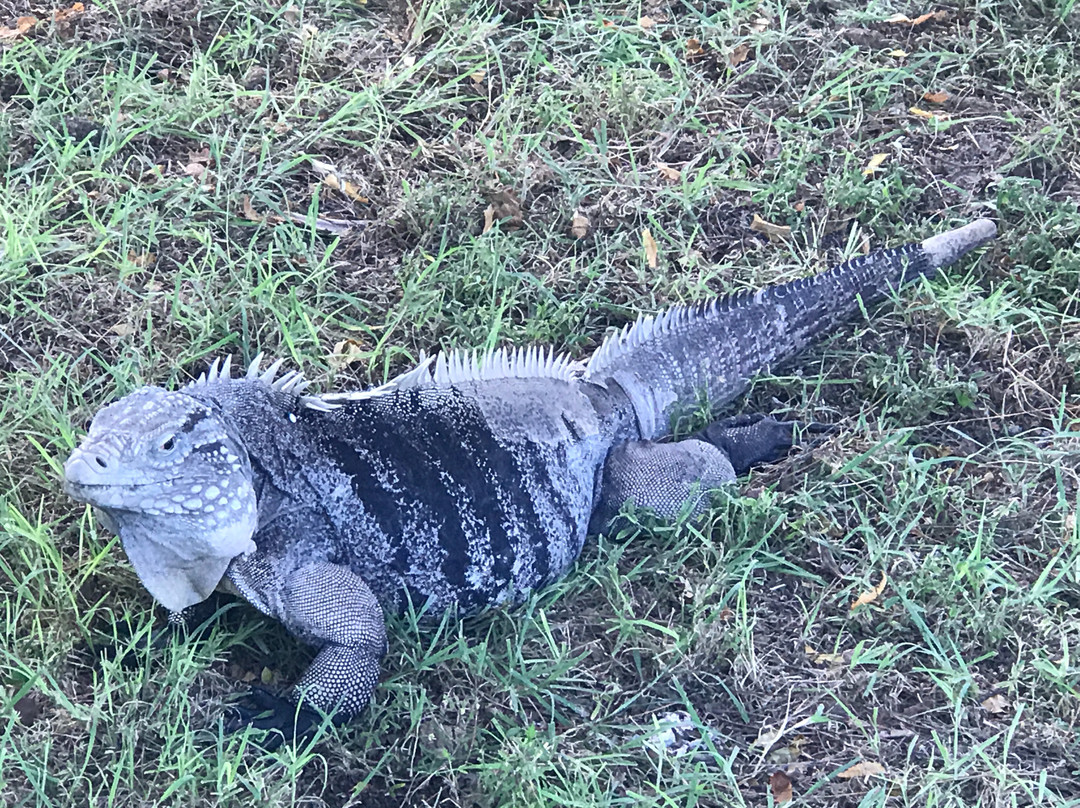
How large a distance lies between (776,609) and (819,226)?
1.79 m

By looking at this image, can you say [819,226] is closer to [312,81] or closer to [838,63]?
[838,63]

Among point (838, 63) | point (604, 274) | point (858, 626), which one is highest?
point (838, 63)

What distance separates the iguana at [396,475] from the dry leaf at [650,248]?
0.54 meters

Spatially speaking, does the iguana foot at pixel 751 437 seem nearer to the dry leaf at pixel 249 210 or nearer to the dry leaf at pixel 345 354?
the dry leaf at pixel 345 354

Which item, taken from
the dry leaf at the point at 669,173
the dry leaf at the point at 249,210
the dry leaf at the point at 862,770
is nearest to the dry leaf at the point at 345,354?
the dry leaf at the point at 249,210

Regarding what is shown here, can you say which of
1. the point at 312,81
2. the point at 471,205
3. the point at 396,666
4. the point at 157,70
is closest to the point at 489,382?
the point at 396,666

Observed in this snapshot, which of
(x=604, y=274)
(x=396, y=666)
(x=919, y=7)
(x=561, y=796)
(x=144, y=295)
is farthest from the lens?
(x=919, y=7)

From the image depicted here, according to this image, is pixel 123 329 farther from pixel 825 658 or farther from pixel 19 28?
pixel 825 658

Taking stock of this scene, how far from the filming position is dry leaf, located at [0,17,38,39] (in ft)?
16.5

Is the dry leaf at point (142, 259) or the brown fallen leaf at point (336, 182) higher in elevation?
the brown fallen leaf at point (336, 182)

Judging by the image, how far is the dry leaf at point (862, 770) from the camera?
10.4 feet

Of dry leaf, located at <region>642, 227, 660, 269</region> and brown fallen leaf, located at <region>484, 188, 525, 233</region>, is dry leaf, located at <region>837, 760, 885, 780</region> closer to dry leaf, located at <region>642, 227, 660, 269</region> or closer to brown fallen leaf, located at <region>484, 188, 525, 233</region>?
dry leaf, located at <region>642, 227, 660, 269</region>

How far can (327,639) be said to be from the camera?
312 centimetres

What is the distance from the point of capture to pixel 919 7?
5.59m
